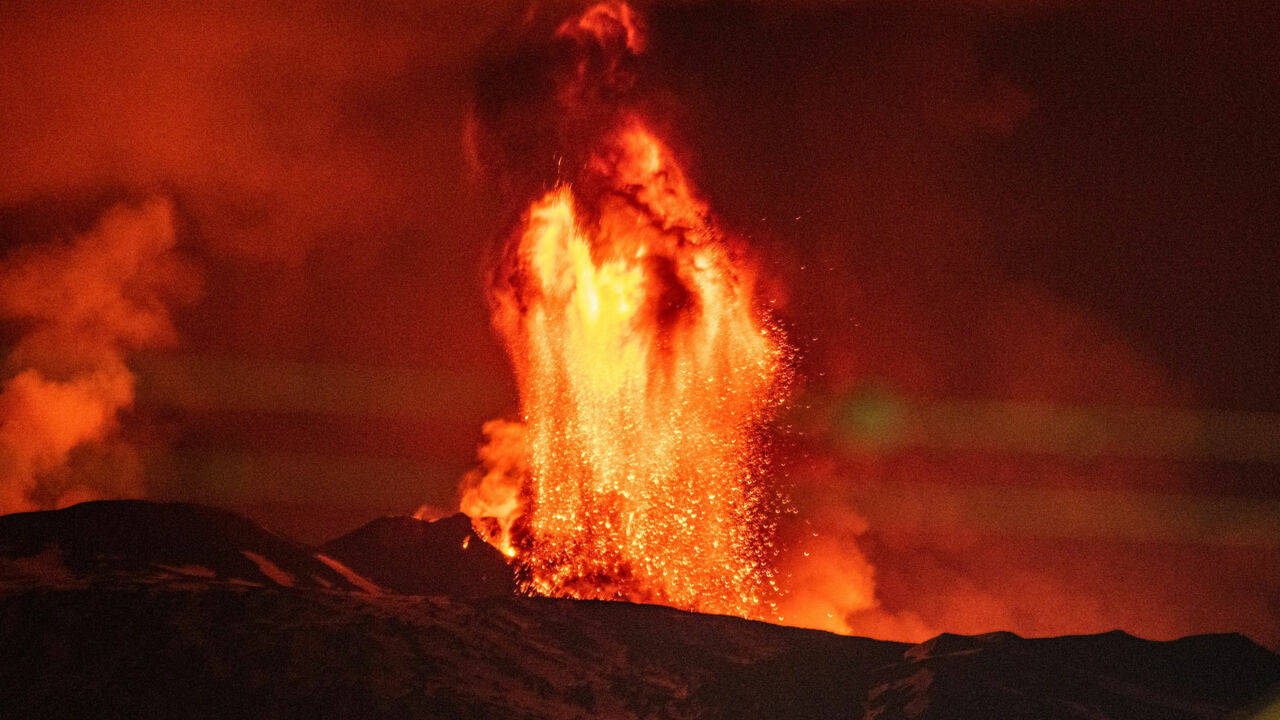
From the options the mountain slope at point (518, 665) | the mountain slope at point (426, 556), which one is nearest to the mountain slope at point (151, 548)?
the mountain slope at point (426, 556)

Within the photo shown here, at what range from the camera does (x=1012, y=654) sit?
127500mm

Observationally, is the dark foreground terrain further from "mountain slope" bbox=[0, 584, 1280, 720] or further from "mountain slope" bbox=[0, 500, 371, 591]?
"mountain slope" bbox=[0, 500, 371, 591]

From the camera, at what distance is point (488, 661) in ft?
388

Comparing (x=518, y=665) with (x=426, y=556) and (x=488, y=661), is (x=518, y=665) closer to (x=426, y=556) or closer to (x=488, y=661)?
(x=488, y=661)

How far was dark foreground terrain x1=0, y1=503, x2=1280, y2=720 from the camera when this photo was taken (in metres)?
108

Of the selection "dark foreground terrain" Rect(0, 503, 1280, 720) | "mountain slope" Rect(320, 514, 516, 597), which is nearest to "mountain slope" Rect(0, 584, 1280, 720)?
"dark foreground terrain" Rect(0, 503, 1280, 720)

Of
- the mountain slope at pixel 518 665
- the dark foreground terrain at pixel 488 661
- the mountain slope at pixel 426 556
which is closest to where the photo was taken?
the mountain slope at pixel 518 665

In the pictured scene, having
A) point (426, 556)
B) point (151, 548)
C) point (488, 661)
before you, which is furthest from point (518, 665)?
point (426, 556)

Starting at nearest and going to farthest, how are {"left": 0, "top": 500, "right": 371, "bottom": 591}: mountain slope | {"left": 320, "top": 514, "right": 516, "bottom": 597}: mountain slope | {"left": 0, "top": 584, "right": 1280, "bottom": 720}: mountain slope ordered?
{"left": 0, "top": 584, "right": 1280, "bottom": 720}: mountain slope → {"left": 0, "top": 500, "right": 371, "bottom": 591}: mountain slope → {"left": 320, "top": 514, "right": 516, "bottom": 597}: mountain slope

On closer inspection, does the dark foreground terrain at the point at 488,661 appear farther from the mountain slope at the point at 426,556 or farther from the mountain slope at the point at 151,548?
the mountain slope at the point at 426,556

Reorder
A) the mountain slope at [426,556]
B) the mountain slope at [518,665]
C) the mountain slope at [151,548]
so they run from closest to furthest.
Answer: the mountain slope at [518,665] → the mountain slope at [151,548] → the mountain slope at [426,556]

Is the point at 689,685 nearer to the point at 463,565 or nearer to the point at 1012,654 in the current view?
the point at 1012,654

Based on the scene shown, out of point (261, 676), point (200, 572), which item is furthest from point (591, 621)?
point (200, 572)

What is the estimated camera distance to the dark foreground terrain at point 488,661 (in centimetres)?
10825
